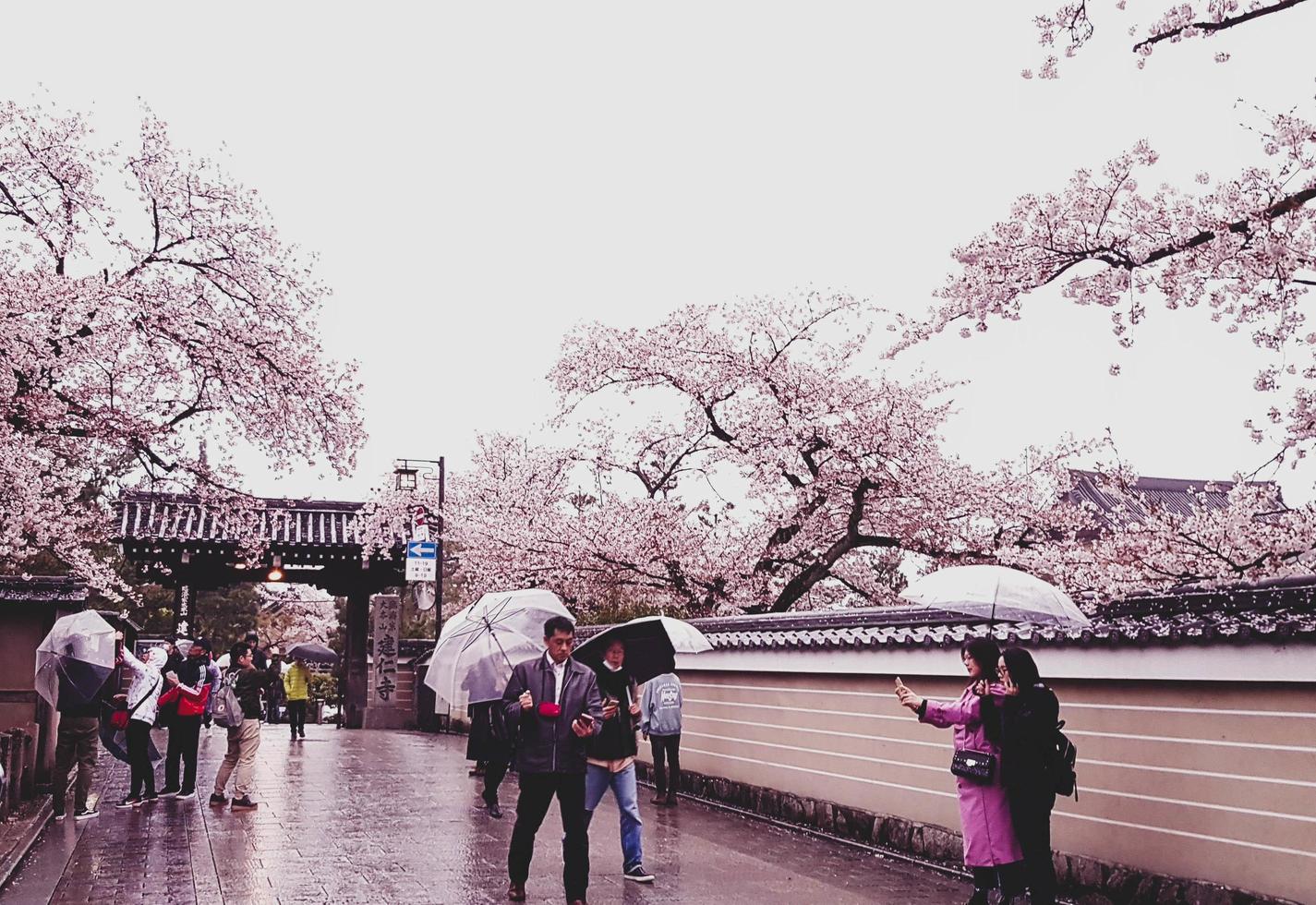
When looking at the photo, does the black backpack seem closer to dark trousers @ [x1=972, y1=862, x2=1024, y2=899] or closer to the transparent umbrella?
dark trousers @ [x1=972, y1=862, x2=1024, y2=899]

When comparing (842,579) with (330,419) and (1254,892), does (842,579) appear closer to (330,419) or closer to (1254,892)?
(330,419)

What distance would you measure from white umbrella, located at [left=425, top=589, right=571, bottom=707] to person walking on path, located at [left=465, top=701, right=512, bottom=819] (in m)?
0.20

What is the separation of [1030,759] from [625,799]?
3.46 meters

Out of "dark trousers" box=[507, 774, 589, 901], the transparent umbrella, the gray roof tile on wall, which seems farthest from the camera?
the transparent umbrella

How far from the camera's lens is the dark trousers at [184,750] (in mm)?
13914

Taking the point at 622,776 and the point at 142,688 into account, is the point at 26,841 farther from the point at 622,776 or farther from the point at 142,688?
the point at 622,776

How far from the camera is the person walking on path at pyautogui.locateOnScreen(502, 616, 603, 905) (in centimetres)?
761

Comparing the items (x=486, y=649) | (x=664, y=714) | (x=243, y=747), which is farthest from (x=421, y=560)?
(x=486, y=649)

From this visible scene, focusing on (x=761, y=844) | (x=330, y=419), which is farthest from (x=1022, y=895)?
(x=330, y=419)

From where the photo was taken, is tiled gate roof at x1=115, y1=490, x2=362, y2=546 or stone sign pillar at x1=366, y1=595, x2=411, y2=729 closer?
tiled gate roof at x1=115, y1=490, x2=362, y2=546

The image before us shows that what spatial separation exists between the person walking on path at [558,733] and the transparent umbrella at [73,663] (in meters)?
5.87

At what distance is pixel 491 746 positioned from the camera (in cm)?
1375

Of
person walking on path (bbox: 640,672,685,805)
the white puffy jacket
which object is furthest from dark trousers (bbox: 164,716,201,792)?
person walking on path (bbox: 640,672,685,805)

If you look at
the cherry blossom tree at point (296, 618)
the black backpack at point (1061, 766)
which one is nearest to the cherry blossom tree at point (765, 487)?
the black backpack at point (1061, 766)
